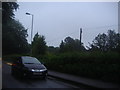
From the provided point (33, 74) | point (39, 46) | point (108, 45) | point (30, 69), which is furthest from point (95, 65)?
point (108, 45)

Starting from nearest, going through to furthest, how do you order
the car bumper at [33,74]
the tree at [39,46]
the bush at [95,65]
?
the bush at [95,65], the car bumper at [33,74], the tree at [39,46]

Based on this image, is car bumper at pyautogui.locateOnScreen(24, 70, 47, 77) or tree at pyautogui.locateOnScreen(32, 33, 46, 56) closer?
car bumper at pyautogui.locateOnScreen(24, 70, 47, 77)

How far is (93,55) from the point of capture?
56.3 feet

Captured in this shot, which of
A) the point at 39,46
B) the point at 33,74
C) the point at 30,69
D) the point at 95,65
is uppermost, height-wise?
the point at 39,46

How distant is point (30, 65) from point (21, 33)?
201 feet

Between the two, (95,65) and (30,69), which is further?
(95,65)

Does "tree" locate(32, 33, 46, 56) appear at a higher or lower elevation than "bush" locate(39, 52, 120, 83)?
higher

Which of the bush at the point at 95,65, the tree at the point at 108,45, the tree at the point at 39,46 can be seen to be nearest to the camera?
the bush at the point at 95,65

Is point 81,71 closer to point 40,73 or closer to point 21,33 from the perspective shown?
point 40,73

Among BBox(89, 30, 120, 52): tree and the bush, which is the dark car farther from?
BBox(89, 30, 120, 52): tree

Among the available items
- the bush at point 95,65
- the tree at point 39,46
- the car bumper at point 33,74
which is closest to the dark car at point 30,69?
the car bumper at point 33,74

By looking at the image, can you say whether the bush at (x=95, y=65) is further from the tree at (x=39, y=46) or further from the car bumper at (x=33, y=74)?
the tree at (x=39, y=46)

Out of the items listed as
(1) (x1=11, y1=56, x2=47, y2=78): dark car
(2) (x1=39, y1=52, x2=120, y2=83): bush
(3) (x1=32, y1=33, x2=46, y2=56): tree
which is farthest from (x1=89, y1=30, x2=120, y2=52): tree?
(3) (x1=32, y1=33, x2=46, y2=56): tree

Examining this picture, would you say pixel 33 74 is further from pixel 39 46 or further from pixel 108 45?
pixel 108 45
